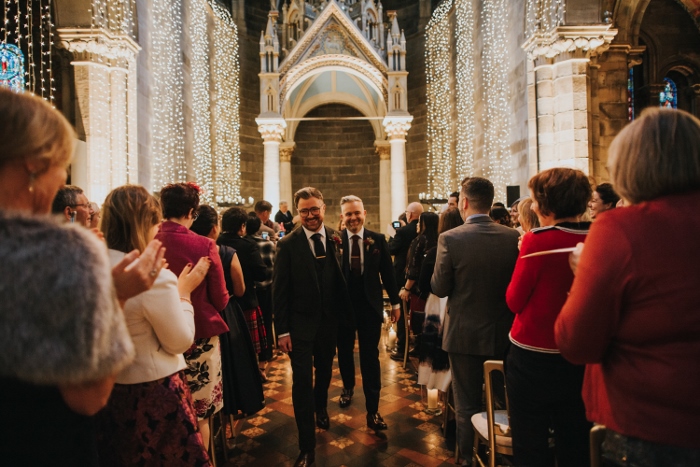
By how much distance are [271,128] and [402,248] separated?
27.2ft

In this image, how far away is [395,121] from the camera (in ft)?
41.6

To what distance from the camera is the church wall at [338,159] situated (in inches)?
688

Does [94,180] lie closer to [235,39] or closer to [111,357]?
[111,357]

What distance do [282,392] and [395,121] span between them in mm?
9496

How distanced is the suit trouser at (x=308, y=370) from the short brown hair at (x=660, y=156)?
8.13ft

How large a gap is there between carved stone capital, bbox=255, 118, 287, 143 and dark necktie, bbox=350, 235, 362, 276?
9.45 meters

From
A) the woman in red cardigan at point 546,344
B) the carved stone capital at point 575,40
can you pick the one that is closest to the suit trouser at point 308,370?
the woman in red cardigan at point 546,344

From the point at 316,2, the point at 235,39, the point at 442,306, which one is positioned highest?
the point at 316,2

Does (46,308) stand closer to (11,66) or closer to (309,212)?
(309,212)

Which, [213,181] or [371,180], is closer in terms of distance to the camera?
[213,181]

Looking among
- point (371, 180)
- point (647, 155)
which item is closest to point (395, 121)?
point (371, 180)

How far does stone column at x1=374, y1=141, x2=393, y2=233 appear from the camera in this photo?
14.7m

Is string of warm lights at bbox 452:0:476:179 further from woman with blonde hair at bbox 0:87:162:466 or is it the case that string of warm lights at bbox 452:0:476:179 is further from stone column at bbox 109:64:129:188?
woman with blonde hair at bbox 0:87:162:466

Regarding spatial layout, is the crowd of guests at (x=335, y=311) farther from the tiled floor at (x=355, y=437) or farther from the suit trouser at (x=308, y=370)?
the tiled floor at (x=355, y=437)
